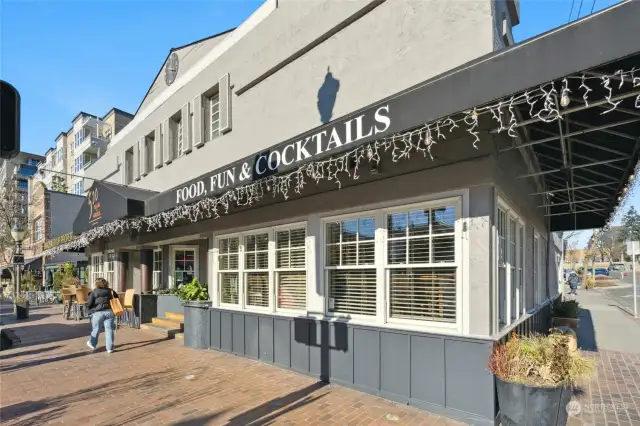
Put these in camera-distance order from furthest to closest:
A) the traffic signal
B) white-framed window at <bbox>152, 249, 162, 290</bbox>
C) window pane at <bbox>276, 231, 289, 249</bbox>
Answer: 1. white-framed window at <bbox>152, 249, 162, 290</bbox>
2. window pane at <bbox>276, 231, 289, 249</bbox>
3. the traffic signal

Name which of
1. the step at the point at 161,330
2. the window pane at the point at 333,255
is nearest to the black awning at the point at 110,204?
the step at the point at 161,330

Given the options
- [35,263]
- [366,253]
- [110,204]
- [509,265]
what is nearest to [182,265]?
[110,204]

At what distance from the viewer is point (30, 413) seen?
5.31 meters

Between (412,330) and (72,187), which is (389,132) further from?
(72,187)

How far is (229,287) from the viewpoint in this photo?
8859mm

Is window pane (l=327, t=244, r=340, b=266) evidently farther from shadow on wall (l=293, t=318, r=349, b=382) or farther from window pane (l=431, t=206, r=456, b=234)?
window pane (l=431, t=206, r=456, b=234)

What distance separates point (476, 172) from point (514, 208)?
6.18 ft

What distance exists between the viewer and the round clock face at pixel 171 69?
13383mm

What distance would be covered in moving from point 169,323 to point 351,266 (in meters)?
7.50

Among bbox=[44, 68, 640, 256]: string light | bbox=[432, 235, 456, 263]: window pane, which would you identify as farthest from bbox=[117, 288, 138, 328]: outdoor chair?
bbox=[432, 235, 456, 263]: window pane

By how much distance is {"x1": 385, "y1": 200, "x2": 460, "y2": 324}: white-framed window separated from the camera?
512 centimetres

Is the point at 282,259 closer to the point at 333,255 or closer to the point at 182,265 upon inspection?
the point at 333,255

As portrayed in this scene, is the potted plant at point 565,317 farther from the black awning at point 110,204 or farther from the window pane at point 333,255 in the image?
the black awning at point 110,204

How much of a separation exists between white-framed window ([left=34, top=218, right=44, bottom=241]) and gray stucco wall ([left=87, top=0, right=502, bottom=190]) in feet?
123
